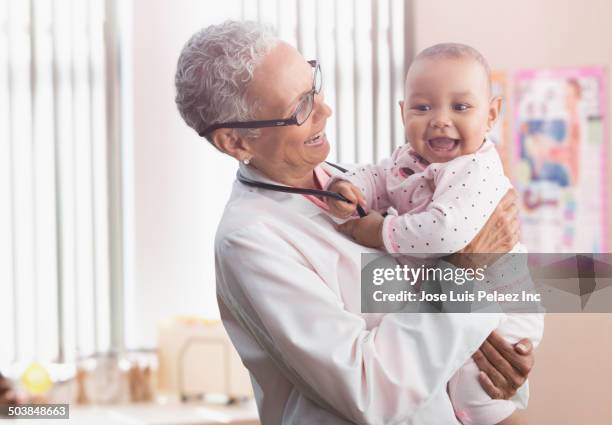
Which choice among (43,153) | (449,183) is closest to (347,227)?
(449,183)

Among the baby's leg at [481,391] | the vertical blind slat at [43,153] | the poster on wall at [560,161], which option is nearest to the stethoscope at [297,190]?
the baby's leg at [481,391]

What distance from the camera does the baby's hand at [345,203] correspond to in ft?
3.51

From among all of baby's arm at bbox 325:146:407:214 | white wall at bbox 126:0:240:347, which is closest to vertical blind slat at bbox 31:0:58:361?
white wall at bbox 126:0:240:347

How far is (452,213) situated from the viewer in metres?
1.02

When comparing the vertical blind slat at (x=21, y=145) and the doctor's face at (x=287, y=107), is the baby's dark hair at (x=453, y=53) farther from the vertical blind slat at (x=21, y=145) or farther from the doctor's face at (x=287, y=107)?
the vertical blind slat at (x=21, y=145)

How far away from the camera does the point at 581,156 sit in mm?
2719

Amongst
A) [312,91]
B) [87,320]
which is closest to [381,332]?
[312,91]

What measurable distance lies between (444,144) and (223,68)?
290 millimetres

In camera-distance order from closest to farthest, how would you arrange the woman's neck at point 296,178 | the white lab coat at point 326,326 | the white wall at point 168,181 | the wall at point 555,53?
the white lab coat at point 326,326, the woman's neck at point 296,178, the wall at point 555,53, the white wall at point 168,181

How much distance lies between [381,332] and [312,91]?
11.7 inches

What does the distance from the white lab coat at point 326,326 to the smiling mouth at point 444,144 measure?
0.16 meters

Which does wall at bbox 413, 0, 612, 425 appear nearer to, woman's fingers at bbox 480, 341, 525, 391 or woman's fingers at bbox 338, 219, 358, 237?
woman's fingers at bbox 480, 341, 525, 391

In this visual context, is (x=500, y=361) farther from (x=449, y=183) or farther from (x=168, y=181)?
(x=168, y=181)

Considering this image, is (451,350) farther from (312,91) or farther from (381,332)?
(312,91)
